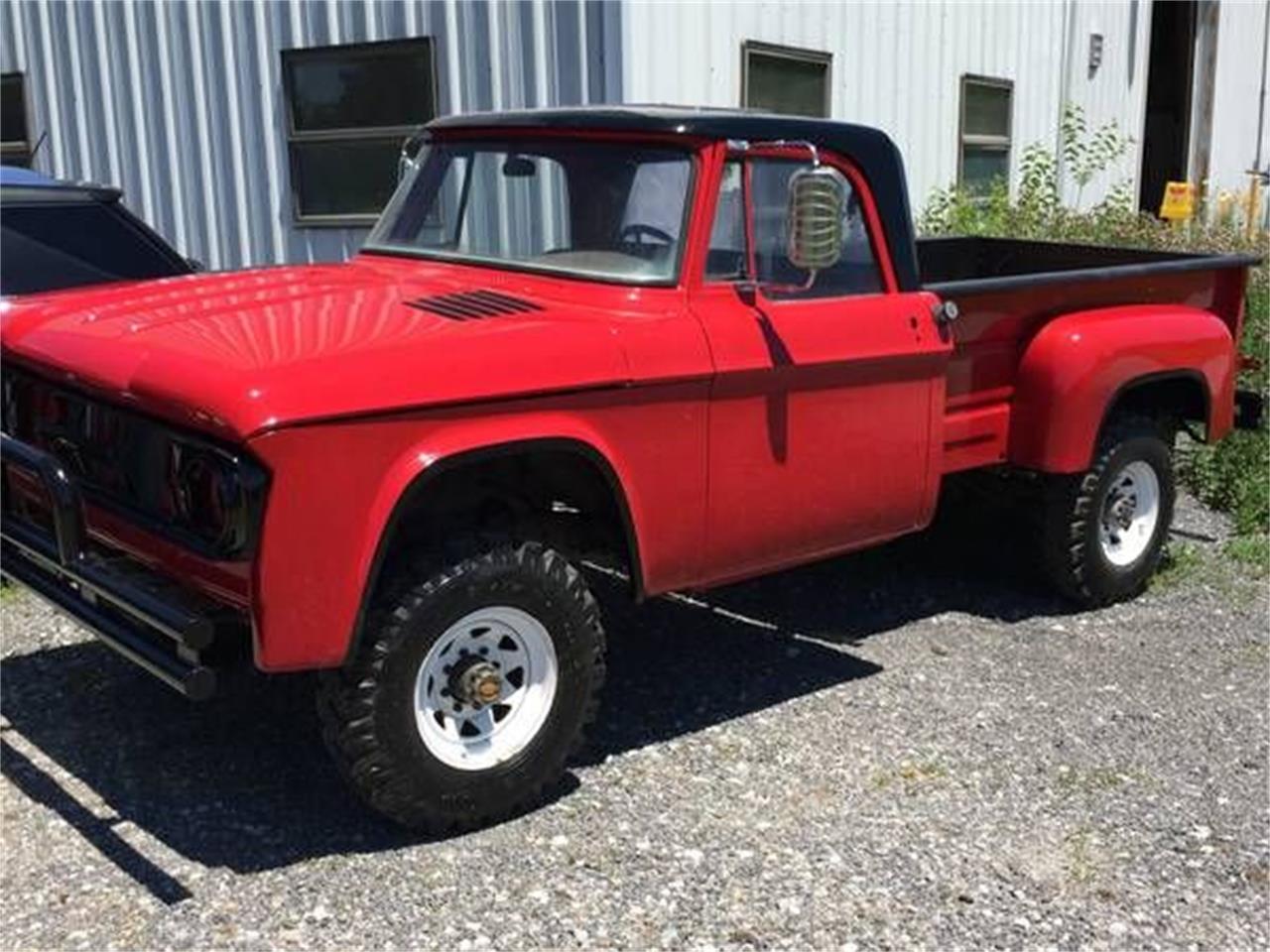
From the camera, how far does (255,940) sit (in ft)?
11.3

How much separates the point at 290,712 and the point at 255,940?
1328 mm

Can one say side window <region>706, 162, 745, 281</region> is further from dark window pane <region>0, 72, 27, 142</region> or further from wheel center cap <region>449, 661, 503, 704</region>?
dark window pane <region>0, 72, 27, 142</region>

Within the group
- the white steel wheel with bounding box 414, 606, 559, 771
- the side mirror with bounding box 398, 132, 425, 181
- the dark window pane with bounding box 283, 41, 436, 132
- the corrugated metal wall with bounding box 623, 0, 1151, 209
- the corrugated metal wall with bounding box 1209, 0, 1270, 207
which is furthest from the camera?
the corrugated metal wall with bounding box 1209, 0, 1270, 207

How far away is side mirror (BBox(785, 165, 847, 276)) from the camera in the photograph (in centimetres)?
427

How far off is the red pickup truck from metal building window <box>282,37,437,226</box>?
12.2 ft

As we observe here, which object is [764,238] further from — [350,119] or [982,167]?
[982,167]

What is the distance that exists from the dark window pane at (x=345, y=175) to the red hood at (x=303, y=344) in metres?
4.56

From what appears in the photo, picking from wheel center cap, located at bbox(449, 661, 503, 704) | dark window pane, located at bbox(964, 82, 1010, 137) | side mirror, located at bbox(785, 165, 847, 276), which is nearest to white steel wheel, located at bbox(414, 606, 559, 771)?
wheel center cap, located at bbox(449, 661, 503, 704)

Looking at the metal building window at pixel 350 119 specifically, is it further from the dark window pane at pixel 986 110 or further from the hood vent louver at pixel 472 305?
the hood vent louver at pixel 472 305

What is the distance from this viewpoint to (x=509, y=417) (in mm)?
3830

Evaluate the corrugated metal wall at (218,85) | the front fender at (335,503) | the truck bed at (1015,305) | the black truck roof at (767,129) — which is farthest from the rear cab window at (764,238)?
the corrugated metal wall at (218,85)

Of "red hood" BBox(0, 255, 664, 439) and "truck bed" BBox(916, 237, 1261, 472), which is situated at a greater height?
"red hood" BBox(0, 255, 664, 439)

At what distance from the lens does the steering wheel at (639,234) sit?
14.6 ft

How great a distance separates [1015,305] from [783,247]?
4.26ft
